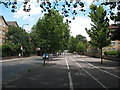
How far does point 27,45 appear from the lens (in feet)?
149

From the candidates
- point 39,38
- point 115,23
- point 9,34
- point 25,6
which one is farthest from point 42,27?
point 9,34

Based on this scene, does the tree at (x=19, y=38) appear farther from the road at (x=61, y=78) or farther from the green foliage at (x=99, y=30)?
the road at (x=61, y=78)

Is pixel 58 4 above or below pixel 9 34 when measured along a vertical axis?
below

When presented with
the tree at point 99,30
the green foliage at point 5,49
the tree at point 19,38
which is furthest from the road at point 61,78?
the tree at point 19,38

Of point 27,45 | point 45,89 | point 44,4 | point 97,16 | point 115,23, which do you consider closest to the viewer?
point 45,89

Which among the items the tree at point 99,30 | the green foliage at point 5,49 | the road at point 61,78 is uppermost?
the tree at point 99,30

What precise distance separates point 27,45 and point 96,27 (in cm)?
2526

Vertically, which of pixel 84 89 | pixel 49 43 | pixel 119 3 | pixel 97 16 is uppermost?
pixel 97 16

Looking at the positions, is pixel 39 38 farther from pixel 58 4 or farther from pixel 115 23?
pixel 58 4

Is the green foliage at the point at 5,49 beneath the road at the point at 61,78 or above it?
above

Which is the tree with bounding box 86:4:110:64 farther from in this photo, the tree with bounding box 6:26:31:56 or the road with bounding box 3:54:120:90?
the tree with bounding box 6:26:31:56

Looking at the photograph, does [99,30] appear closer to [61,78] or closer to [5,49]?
[61,78]

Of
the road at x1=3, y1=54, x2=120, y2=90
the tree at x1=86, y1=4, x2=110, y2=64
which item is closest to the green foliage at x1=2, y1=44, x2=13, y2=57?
the tree at x1=86, y1=4, x2=110, y2=64

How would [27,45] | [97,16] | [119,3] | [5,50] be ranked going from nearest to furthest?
[119,3] < [97,16] < [5,50] < [27,45]
